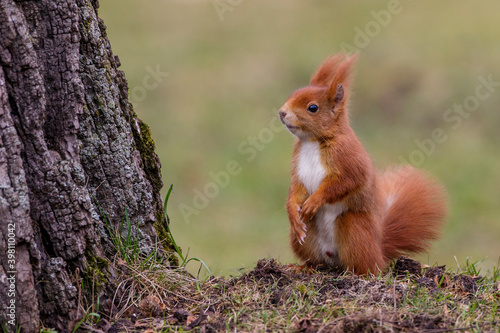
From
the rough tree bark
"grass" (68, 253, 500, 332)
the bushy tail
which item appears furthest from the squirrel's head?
the rough tree bark

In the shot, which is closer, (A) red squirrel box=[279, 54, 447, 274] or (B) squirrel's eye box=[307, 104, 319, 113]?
(A) red squirrel box=[279, 54, 447, 274]

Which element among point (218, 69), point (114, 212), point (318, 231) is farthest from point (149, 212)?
point (218, 69)

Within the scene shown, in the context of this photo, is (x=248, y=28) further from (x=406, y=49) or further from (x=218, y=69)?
(x=406, y=49)

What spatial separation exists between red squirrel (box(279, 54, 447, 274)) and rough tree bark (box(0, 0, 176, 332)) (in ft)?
2.94

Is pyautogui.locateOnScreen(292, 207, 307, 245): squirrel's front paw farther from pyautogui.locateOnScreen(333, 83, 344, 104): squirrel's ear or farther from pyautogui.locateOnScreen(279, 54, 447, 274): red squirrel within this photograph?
pyautogui.locateOnScreen(333, 83, 344, 104): squirrel's ear

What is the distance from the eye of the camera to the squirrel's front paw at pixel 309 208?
11.4ft

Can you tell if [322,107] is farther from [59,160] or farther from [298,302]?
[59,160]

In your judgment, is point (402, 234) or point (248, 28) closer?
point (402, 234)

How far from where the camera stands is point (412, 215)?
3.87 metres

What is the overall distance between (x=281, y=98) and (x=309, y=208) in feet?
16.2

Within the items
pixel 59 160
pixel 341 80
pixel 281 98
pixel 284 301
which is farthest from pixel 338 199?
pixel 281 98

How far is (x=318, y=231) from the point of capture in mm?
3670

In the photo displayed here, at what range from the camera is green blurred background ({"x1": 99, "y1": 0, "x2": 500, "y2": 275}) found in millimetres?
7324

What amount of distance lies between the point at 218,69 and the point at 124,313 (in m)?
6.76
